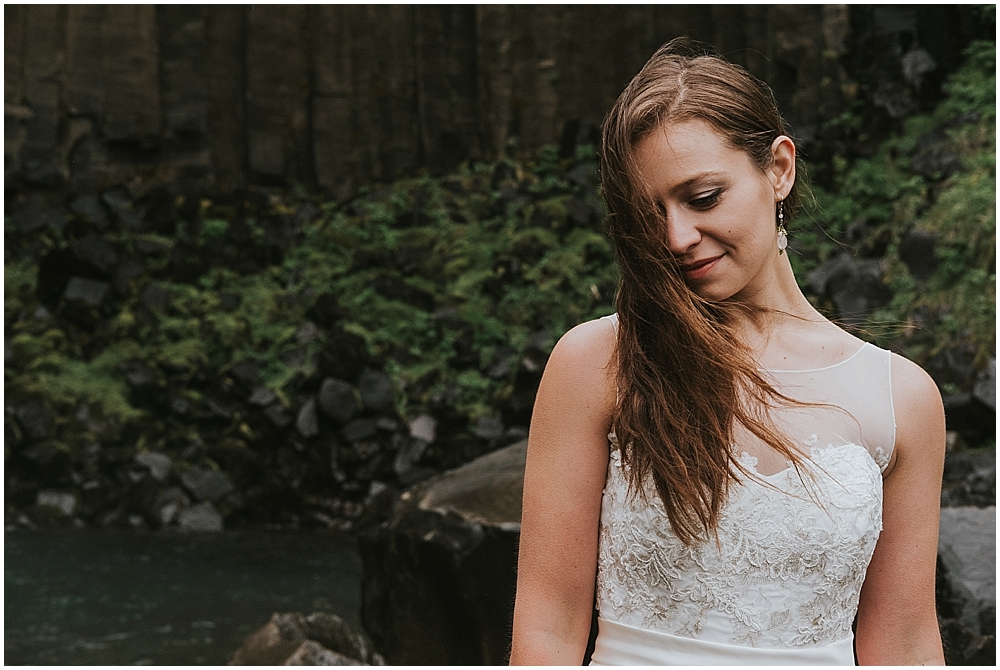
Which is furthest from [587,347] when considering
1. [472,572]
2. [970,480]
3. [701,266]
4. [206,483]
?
[206,483]

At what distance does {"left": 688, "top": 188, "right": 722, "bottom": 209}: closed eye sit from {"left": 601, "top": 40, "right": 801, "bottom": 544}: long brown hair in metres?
0.07

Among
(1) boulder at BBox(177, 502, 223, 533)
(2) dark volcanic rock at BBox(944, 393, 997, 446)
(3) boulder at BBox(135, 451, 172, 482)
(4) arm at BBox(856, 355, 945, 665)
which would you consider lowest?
(1) boulder at BBox(177, 502, 223, 533)

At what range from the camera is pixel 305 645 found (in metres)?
4.60

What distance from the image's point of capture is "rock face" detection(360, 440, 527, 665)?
436cm

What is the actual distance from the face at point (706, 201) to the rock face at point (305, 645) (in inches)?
144

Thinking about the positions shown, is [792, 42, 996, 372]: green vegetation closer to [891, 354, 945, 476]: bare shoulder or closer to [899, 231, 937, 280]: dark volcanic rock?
[899, 231, 937, 280]: dark volcanic rock

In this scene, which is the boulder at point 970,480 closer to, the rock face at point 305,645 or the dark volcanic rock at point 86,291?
the rock face at point 305,645

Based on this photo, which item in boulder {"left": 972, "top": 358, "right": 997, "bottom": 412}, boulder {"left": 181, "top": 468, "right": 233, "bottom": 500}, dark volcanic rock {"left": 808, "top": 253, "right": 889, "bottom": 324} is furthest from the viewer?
boulder {"left": 181, "top": 468, "right": 233, "bottom": 500}

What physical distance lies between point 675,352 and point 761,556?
39 centimetres

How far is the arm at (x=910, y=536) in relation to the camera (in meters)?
1.66

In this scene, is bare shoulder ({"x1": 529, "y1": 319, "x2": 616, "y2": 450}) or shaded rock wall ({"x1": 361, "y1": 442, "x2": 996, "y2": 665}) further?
shaded rock wall ({"x1": 361, "y1": 442, "x2": 996, "y2": 665})

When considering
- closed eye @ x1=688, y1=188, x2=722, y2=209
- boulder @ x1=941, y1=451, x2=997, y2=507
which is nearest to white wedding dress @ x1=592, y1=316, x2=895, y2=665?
closed eye @ x1=688, y1=188, x2=722, y2=209

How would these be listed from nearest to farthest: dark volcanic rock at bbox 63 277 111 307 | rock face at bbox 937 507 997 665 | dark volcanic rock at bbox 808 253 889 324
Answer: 1. rock face at bbox 937 507 997 665
2. dark volcanic rock at bbox 808 253 889 324
3. dark volcanic rock at bbox 63 277 111 307

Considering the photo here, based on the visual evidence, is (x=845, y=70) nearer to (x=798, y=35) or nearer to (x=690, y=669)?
(x=798, y=35)
